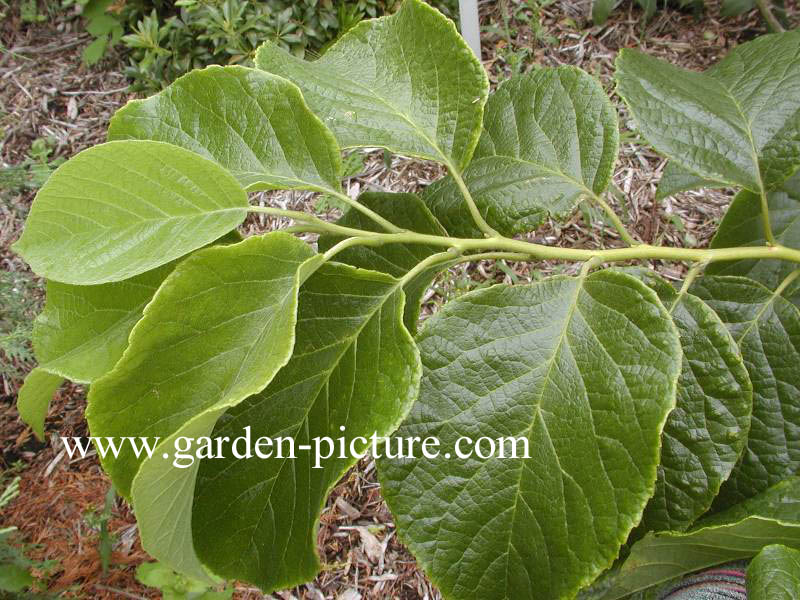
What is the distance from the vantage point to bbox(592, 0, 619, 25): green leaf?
248 centimetres

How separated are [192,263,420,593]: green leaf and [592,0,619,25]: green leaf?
6.88ft

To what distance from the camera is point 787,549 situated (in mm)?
674

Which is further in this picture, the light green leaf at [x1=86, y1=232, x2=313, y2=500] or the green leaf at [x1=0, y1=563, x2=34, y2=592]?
the green leaf at [x1=0, y1=563, x2=34, y2=592]

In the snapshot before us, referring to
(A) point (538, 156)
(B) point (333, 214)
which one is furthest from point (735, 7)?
(A) point (538, 156)

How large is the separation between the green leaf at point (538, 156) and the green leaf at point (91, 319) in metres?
0.40

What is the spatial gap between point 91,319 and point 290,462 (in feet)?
Answer: 0.79

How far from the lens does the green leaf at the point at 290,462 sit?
70 cm

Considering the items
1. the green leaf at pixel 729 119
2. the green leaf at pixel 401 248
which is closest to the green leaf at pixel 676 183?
the green leaf at pixel 729 119

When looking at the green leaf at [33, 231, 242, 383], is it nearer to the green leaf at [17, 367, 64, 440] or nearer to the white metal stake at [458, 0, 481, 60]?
the green leaf at [17, 367, 64, 440]

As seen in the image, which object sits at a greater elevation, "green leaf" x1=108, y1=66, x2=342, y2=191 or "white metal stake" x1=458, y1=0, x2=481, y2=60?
"green leaf" x1=108, y1=66, x2=342, y2=191

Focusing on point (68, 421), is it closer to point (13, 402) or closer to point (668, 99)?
point (13, 402)

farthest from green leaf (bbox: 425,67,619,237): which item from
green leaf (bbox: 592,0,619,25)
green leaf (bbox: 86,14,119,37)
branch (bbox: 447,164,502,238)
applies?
green leaf (bbox: 86,14,119,37)

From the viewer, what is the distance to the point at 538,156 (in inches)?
37.4

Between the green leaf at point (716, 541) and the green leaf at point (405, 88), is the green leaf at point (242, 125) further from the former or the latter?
the green leaf at point (716, 541)
